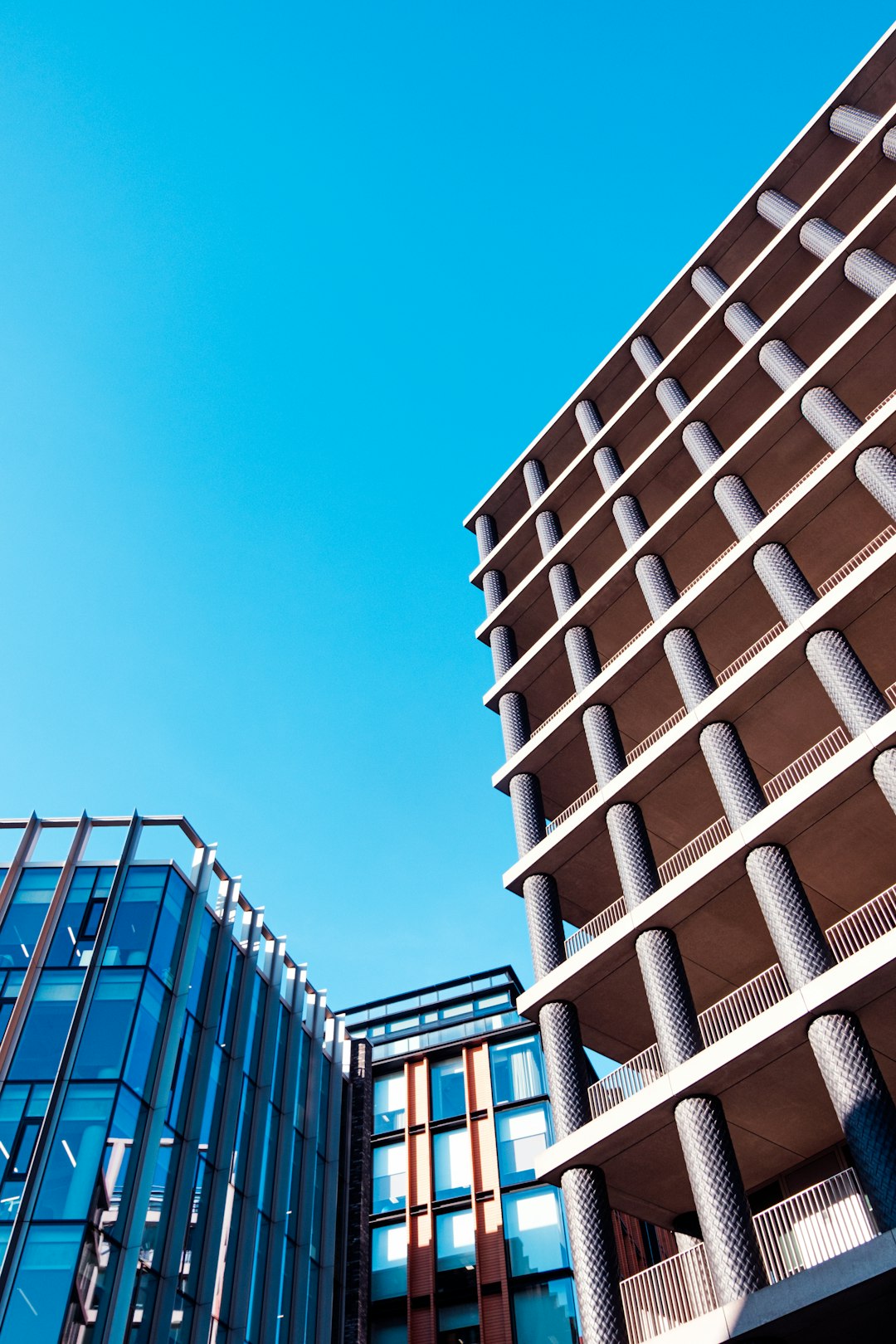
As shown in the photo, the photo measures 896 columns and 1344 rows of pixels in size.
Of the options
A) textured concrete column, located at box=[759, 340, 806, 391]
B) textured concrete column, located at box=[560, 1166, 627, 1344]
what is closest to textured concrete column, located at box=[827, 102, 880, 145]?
textured concrete column, located at box=[759, 340, 806, 391]

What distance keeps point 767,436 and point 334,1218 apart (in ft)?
91.3

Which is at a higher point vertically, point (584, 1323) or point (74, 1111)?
point (74, 1111)

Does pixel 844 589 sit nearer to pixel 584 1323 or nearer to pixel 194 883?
pixel 584 1323

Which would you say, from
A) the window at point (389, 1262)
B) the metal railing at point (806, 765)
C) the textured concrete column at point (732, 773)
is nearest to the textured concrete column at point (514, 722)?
the metal railing at point (806, 765)

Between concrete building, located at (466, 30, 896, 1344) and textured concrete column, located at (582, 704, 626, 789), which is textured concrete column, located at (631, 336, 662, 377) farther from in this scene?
textured concrete column, located at (582, 704, 626, 789)

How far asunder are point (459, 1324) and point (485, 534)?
96.6 feet

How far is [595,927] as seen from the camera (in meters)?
29.4

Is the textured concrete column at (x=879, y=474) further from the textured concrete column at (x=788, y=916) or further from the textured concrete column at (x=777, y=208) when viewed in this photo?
the textured concrete column at (x=777, y=208)

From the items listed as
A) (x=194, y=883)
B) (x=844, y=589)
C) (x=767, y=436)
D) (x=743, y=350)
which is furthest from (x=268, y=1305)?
(x=743, y=350)

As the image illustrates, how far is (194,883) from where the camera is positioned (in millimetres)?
30016

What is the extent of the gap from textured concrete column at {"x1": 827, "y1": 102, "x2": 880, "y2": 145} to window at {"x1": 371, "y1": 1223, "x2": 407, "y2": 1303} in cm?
4291

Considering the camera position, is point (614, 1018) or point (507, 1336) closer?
point (614, 1018)

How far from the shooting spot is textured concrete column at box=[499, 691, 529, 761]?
109 ft

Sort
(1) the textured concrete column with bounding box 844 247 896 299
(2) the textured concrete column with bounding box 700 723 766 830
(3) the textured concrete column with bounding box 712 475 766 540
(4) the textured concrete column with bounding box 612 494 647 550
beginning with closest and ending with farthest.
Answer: (2) the textured concrete column with bounding box 700 723 766 830, (3) the textured concrete column with bounding box 712 475 766 540, (1) the textured concrete column with bounding box 844 247 896 299, (4) the textured concrete column with bounding box 612 494 647 550
